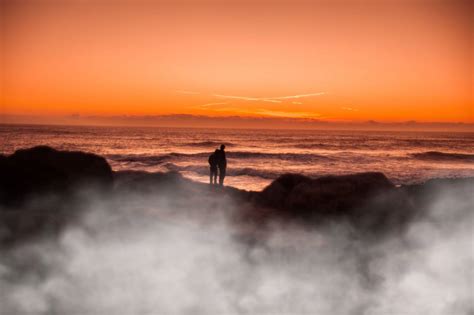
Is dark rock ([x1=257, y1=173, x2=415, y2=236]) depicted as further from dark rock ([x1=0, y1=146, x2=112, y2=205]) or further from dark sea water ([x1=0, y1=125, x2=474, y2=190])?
dark sea water ([x1=0, y1=125, x2=474, y2=190])

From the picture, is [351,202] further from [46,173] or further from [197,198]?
[46,173]

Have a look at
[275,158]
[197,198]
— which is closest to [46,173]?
[197,198]

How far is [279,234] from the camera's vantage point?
30.5ft

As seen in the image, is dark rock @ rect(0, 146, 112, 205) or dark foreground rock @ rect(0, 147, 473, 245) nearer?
dark foreground rock @ rect(0, 147, 473, 245)

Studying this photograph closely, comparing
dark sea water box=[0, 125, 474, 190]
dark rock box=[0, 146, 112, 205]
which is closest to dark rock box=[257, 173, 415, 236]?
dark rock box=[0, 146, 112, 205]

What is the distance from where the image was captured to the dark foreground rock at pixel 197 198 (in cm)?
969

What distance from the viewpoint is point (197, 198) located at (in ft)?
40.8

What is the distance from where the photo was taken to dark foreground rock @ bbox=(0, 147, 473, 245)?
A: 9.69 metres

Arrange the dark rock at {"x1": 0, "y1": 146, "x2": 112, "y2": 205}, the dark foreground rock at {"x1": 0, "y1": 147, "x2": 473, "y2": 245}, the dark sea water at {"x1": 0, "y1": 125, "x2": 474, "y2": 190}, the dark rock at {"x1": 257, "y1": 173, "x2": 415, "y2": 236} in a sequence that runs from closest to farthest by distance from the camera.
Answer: the dark foreground rock at {"x1": 0, "y1": 147, "x2": 473, "y2": 245} → the dark rock at {"x1": 257, "y1": 173, "x2": 415, "y2": 236} → the dark rock at {"x1": 0, "y1": 146, "x2": 112, "y2": 205} → the dark sea water at {"x1": 0, "y1": 125, "x2": 474, "y2": 190}

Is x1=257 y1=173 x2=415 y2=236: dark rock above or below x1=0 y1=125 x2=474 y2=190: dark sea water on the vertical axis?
above

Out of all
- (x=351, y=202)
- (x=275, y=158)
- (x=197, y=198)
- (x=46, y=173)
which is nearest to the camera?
(x=351, y=202)

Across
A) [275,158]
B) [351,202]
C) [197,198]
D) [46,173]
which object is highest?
[46,173]

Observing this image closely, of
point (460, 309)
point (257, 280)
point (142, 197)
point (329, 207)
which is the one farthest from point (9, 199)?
point (460, 309)

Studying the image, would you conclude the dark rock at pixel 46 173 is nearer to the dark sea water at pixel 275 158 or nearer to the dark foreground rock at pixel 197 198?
the dark foreground rock at pixel 197 198
